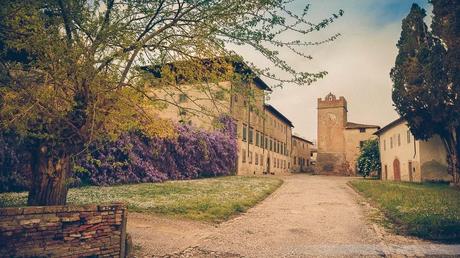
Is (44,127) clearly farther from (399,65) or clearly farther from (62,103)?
(399,65)

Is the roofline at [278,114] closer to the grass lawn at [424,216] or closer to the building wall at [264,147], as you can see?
the building wall at [264,147]

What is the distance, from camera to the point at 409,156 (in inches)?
1208

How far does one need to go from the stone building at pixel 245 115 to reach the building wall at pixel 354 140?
9.76 m

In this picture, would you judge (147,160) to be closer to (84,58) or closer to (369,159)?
(84,58)

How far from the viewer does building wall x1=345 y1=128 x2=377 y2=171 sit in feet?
169

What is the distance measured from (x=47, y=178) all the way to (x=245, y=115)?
29044 mm

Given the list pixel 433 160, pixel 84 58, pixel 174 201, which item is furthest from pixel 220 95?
pixel 433 160

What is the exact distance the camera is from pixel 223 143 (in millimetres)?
29172

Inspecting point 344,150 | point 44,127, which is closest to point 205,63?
point 44,127

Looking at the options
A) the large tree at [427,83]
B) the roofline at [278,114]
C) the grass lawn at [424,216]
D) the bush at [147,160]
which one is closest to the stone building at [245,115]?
the roofline at [278,114]

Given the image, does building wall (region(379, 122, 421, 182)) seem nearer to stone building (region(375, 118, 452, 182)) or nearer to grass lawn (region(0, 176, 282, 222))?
stone building (region(375, 118, 452, 182))

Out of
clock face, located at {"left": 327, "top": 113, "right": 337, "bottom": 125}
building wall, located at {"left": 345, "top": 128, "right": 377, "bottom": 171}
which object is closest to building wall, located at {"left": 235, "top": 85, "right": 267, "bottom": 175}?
clock face, located at {"left": 327, "top": 113, "right": 337, "bottom": 125}

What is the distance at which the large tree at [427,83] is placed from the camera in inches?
828

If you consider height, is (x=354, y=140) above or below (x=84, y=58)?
above
